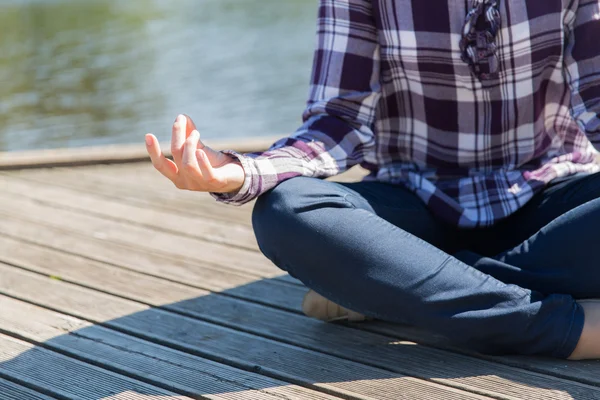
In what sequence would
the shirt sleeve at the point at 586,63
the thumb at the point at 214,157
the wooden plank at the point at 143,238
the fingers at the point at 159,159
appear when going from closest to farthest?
1. the fingers at the point at 159,159
2. the thumb at the point at 214,157
3. the shirt sleeve at the point at 586,63
4. the wooden plank at the point at 143,238

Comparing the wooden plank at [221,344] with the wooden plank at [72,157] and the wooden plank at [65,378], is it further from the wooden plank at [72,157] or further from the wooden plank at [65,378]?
the wooden plank at [72,157]

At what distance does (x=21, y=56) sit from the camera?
1003cm

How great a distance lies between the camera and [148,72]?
8836mm

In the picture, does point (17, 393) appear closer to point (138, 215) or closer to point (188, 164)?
point (188, 164)

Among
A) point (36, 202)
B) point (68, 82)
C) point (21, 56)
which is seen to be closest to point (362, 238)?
point (36, 202)

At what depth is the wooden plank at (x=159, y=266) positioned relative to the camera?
203 centimetres

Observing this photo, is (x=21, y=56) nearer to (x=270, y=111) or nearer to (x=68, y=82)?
(x=68, y=82)

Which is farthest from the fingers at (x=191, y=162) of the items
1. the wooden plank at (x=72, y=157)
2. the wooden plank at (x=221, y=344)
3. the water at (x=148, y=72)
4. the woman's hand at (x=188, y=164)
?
the water at (x=148, y=72)

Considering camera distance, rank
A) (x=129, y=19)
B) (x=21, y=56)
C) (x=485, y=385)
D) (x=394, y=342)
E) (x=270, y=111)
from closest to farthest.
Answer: (x=485, y=385), (x=394, y=342), (x=270, y=111), (x=21, y=56), (x=129, y=19)

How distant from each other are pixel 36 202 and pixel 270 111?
165 inches

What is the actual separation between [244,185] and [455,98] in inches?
20.0

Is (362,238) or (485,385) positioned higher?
(362,238)

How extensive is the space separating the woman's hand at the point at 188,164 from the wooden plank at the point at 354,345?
404 mm

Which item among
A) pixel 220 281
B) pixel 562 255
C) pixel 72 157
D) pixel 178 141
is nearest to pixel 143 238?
pixel 220 281
